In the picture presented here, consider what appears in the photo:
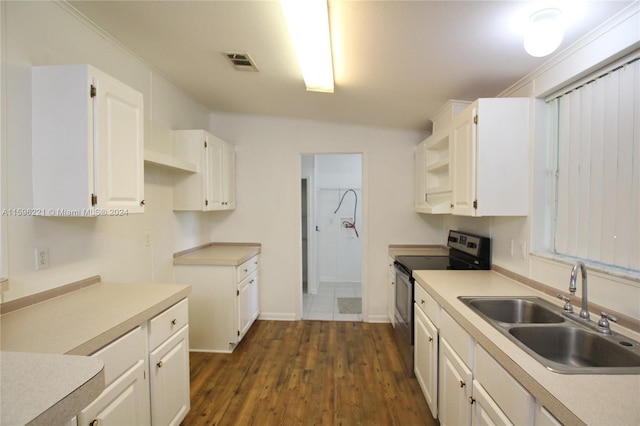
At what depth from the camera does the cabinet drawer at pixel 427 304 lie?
178cm

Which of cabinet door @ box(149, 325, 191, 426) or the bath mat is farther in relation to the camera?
the bath mat

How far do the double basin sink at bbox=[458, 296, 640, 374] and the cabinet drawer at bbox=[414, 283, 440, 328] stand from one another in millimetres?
261

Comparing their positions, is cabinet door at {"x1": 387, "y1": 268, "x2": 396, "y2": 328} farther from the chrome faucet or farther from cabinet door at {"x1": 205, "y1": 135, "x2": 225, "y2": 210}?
cabinet door at {"x1": 205, "y1": 135, "x2": 225, "y2": 210}

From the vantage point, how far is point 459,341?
4.74 feet

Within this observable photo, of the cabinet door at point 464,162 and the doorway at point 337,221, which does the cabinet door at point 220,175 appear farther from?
the cabinet door at point 464,162

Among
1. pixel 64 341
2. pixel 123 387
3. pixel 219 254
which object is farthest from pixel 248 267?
pixel 64 341

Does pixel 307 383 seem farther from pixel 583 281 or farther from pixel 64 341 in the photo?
pixel 583 281

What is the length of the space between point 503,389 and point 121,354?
5.19 ft

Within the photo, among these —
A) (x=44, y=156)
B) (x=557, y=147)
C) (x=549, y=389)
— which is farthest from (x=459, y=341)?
(x=44, y=156)

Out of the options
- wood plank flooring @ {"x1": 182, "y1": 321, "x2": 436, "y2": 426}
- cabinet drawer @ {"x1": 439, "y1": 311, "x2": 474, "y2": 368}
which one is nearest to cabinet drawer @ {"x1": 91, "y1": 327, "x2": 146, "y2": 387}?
wood plank flooring @ {"x1": 182, "y1": 321, "x2": 436, "y2": 426}

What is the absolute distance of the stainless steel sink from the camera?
153cm

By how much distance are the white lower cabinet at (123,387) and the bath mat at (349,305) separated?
9.03ft

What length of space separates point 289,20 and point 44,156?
1.41 m

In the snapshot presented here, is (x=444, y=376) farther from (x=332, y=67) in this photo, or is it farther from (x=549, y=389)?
(x=332, y=67)
